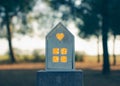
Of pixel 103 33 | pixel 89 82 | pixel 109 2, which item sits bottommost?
pixel 89 82

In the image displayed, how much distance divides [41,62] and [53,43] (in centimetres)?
3533

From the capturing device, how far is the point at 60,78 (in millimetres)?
17266

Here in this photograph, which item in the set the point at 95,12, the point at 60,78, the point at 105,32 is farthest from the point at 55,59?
the point at 105,32

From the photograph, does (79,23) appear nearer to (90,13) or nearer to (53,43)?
(90,13)

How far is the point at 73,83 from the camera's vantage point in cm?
1725

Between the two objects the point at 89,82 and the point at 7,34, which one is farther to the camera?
the point at 7,34

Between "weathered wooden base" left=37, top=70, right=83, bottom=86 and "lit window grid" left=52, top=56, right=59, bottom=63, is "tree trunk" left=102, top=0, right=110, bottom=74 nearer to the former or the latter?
"weathered wooden base" left=37, top=70, right=83, bottom=86

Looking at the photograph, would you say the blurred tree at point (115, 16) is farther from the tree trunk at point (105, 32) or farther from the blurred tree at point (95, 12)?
the tree trunk at point (105, 32)

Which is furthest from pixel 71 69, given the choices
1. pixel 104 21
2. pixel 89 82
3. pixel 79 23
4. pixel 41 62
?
pixel 41 62

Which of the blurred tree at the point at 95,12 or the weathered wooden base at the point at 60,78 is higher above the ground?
the blurred tree at the point at 95,12

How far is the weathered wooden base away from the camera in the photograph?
17172 millimetres

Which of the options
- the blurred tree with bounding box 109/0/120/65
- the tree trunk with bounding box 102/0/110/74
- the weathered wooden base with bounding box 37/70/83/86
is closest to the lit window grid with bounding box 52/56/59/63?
the weathered wooden base with bounding box 37/70/83/86

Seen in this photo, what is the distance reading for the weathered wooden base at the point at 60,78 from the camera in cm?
1717

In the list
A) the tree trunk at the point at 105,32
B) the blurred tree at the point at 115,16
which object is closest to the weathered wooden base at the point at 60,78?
the blurred tree at the point at 115,16
